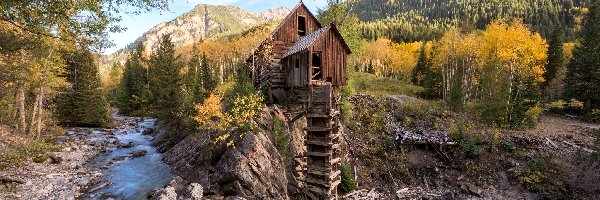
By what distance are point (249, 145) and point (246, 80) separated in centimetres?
685

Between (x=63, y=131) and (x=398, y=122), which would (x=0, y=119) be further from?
(x=398, y=122)

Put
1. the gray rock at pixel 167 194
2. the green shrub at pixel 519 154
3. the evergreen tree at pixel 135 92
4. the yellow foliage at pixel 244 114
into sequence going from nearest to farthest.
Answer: the gray rock at pixel 167 194 → the yellow foliage at pixel 244 114 → the green shrub at pixel 519 154 → the evergreen tree at pixel 135 92

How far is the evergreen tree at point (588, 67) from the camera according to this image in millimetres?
41844

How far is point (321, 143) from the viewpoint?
21188 millimetres

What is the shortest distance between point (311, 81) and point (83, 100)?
3213cm

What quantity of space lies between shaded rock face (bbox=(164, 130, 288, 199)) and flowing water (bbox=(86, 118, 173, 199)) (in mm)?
2033

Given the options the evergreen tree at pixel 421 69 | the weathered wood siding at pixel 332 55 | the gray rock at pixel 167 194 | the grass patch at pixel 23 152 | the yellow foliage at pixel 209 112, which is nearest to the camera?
the gray rock at pixel 167 194

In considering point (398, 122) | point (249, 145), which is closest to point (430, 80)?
point (398, 122)

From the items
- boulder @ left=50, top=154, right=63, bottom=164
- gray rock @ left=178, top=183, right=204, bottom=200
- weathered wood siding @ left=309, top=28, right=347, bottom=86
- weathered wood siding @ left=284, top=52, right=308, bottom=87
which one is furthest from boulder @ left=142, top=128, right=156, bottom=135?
weathered wood siding @ left=309, top=28, right=347, bottom=86

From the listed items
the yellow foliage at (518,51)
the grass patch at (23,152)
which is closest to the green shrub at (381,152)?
the yellow foliage at (518,51)

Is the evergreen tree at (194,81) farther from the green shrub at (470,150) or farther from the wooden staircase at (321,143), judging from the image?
the green shrub at (470,150)

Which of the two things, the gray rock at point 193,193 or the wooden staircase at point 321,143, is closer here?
the gray rock at point 193,193

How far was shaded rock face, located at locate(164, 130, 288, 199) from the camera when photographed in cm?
1780

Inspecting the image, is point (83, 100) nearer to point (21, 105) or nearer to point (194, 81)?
point (21, 105)
